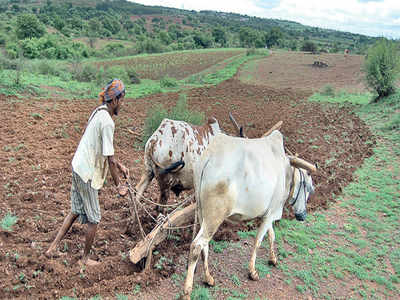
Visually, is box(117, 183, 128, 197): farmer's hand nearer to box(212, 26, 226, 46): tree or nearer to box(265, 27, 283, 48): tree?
box(265, 27, 283, 48): tree

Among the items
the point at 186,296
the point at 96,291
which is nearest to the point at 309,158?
the point at 186,296

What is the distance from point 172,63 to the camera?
36.5 meters

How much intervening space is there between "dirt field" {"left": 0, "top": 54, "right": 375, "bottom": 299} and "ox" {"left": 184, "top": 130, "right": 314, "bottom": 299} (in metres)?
0.80

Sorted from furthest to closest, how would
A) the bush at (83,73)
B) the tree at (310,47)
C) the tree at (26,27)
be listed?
the tree at (310,47) < the tree at (26,27) < the bush at (83,73)

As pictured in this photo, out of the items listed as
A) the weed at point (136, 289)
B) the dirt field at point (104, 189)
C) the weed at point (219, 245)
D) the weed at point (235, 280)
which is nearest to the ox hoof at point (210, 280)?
the weed at point (235, 280)

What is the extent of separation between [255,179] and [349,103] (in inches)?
583

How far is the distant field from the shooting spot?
31.6 m

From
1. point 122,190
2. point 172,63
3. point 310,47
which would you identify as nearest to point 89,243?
point 122,190

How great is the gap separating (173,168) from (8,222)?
2.41 metres

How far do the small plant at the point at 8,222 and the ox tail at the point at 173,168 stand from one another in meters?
2.16

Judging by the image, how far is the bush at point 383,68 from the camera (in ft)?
47.5

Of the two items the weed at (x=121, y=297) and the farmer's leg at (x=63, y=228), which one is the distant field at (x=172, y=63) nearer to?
the farmer's leg at (x=63, y=228)

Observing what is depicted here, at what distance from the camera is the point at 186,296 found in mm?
3354

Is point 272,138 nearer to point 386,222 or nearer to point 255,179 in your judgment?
point 255,179
